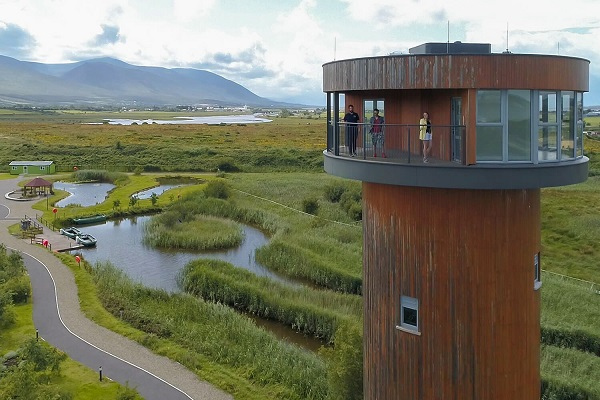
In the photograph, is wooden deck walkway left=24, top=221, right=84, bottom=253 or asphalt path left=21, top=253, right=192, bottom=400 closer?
asphalt path left=21, top=253, right=192, bottom=400

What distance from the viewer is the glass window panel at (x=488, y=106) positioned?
9.38 metres

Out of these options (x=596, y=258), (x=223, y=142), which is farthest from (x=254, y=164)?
(x=596, y=258)

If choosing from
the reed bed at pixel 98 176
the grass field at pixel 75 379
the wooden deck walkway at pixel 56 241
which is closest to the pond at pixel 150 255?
the wooden deck walkway at pixel 56 241

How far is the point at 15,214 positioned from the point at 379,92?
49484mm

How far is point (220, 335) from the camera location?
85.2ft

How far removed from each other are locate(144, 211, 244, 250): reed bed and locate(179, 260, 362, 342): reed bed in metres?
7.92

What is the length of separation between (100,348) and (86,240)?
808 inches

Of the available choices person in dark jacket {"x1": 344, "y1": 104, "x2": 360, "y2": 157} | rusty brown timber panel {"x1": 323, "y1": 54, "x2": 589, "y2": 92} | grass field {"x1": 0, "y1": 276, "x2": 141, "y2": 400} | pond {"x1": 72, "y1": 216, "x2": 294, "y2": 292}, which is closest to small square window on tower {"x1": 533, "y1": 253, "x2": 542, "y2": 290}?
rusty brown timber panel {"x1": 323, "y1": 54, "x2": 589, "y2": 92}

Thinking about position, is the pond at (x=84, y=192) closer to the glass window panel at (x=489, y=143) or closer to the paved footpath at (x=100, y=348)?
the paved footpath at (x=100, y=348)

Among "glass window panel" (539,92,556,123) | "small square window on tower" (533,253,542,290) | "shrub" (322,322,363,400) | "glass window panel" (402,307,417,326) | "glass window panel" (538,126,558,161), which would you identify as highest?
"glass window panel" (539,92,556,123)

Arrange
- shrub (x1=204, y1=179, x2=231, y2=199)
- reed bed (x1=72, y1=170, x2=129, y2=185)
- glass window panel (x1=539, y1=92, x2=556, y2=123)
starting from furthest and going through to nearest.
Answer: reed bed (x1=72, y1=170, x2=129, y2=185)
shrub (x1=204, y1=179, x2=231, y2=199)
glass window panel (x1=539, y1=92, x2=556, y2=123)

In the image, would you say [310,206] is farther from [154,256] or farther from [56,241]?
[56,241]

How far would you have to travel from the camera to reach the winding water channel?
34625 millimetres

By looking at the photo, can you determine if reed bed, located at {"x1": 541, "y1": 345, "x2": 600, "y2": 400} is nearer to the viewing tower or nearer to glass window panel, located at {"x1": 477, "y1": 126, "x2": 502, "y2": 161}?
the viewing tower
